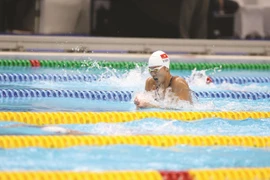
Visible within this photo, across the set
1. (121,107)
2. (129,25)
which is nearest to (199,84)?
(121,107)

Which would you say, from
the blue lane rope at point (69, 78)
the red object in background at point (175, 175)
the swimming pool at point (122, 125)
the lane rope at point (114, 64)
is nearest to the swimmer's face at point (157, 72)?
the swimming pool at point (122, 125)

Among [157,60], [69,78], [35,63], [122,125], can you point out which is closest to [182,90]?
[157,60]

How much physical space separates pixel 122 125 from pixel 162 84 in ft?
3.46

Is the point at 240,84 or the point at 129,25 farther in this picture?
the point at 129,25

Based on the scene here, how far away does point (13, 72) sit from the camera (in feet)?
31.3

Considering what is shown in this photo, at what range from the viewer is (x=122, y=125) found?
646 cm

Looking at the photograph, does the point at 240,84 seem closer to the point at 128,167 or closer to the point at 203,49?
the point at 203,49

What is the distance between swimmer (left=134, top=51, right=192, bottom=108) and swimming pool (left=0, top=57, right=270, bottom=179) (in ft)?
0.37

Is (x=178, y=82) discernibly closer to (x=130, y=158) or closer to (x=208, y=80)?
(x=130, y=158)

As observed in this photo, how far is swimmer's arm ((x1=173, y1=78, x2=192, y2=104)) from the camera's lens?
725 cm

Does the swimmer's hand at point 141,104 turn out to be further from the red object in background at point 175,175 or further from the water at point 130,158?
the red object in background at point 175,175

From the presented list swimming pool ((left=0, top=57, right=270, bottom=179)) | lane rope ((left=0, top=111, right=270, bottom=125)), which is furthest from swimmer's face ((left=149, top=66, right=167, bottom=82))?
lane rope ((left=0, top=111, right=270, bottom=125))

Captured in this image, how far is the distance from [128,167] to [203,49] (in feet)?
22.1

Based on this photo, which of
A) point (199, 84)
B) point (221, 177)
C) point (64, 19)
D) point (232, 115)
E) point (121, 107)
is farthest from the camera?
point (64, 19)
